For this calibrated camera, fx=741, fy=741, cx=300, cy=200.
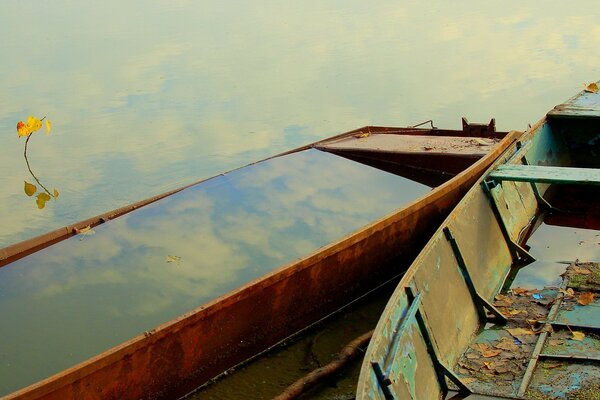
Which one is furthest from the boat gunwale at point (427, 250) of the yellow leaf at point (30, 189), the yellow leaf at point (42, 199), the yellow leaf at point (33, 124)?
the yellow leaf at point (33, 124)

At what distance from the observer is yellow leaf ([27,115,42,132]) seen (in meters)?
10.3

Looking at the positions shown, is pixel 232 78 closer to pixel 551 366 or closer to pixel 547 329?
pixel 547 329

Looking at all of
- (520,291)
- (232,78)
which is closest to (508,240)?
(520,291)

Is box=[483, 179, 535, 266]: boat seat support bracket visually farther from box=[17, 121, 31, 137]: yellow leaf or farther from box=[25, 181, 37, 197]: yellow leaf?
box=[17, 121, 31, 137]: yellow leaf

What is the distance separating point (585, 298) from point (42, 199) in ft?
20.5

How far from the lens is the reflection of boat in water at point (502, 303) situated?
470 cm

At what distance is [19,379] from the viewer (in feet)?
17.4

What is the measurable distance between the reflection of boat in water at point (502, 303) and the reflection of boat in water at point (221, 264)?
27.2 inches

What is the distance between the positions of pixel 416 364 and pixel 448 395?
454 millimetres

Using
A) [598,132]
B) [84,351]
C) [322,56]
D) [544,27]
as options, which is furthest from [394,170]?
[544,27]

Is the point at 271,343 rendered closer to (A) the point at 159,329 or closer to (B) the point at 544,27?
(A) the point at 159,329

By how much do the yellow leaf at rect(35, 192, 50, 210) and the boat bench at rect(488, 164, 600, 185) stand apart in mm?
5271

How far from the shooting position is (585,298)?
20.0ft

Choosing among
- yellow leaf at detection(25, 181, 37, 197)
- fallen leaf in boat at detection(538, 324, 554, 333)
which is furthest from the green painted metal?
yellow leaf at detection(25, 181, 37, 197)
